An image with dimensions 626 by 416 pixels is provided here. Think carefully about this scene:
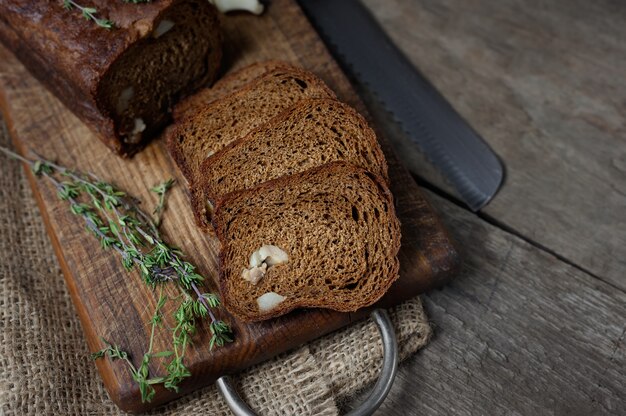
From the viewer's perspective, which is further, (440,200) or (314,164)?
(440,200)

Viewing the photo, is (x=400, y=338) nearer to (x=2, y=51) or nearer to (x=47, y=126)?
(x=47, y=126)

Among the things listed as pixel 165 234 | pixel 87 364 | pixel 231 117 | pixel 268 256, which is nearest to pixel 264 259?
pixel 268 256

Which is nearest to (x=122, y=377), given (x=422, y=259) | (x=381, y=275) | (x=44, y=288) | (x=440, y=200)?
(x=44, y=288)

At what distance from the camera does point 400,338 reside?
10.2 feet

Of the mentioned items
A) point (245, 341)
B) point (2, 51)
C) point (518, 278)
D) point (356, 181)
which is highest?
point (2, 51)

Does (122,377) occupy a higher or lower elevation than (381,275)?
lower

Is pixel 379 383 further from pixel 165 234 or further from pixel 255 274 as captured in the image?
pixel 165 234

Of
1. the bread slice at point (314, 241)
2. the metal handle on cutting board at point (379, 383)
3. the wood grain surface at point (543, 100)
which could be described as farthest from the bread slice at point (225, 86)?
the metal handle on cutting board at point (379, 383)

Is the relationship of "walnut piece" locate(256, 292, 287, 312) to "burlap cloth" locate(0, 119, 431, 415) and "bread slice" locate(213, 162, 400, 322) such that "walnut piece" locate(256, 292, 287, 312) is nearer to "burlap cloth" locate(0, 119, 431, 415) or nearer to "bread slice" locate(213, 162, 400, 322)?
"bread slice" locate(213, 162, 400, 322)

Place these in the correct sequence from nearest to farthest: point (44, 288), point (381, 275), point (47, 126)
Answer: point (381, 275)
point (44, 288)
point (47, 126)

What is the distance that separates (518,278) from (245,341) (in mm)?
1283

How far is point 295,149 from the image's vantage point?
9.70ft

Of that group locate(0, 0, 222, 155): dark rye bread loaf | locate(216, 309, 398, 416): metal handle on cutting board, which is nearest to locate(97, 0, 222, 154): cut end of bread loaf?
locate(0, 0, 222, 155): dark rye bread loaf

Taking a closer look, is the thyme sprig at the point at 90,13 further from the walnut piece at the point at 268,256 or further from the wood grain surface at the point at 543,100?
the wood grain surface at the point at 543,100
